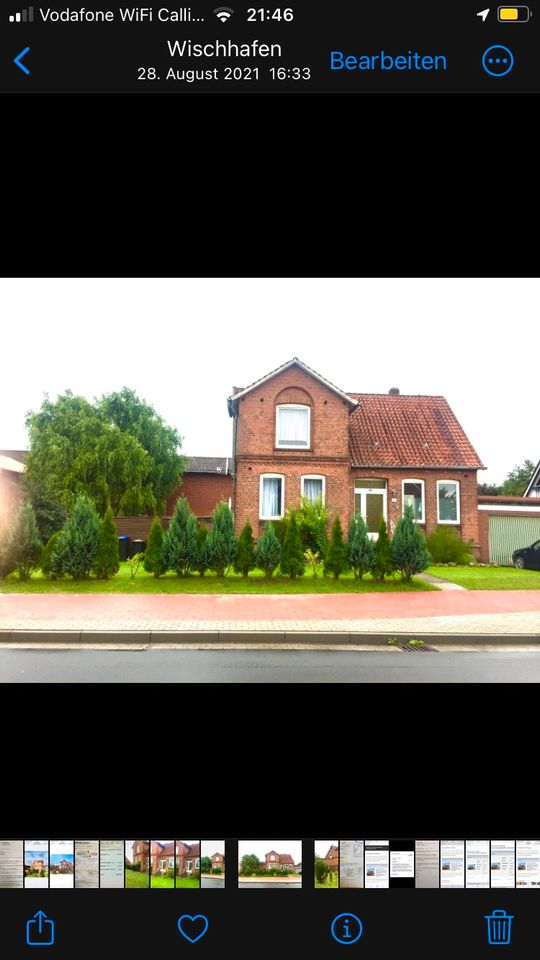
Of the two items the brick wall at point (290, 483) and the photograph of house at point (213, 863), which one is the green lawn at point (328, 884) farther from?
the brick wall at point (290, 483)

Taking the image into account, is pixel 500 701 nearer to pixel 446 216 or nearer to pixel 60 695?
pixel 60 695

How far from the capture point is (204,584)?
6414mm

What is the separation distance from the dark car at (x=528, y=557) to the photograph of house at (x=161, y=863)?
7.04 metres

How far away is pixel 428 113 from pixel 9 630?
13.3 ft

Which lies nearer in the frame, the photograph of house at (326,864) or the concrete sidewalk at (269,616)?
the photograph of house at (326,864)

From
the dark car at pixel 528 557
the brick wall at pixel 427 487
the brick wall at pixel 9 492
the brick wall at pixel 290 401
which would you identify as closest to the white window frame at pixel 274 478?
the brick wall at pixel 290 401

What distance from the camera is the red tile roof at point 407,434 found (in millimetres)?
10352

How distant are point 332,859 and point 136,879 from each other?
0.25 m

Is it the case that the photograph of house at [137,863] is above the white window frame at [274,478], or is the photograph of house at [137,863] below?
below

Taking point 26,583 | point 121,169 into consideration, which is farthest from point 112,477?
point 121,169

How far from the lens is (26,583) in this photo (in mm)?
5871

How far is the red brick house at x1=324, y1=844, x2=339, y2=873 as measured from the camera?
0.71 m

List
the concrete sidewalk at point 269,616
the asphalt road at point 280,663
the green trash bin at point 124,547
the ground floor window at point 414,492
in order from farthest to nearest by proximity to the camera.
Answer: the ground floor window at point 414,492 < the green trash bin at point 124,547 < the concrete sidewalk at point 269,616 < the asphalt road at point 280,663
